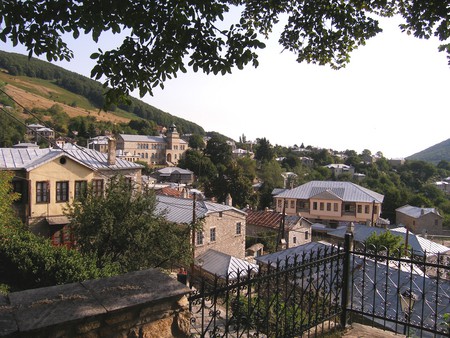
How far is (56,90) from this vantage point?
13862 cm

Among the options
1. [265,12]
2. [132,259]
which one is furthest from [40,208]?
[265,12]

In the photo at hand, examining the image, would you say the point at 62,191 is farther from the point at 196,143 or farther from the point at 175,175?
the point at 196,143

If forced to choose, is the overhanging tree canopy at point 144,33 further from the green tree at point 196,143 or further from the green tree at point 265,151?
the green tree at point 196,143

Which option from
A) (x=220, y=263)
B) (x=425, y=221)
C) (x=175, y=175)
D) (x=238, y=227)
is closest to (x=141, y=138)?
(x=175, y=175)

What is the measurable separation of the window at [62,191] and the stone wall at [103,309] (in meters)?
18.6

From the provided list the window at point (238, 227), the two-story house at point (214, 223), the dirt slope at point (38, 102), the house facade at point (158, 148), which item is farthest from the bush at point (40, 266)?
the dirt slope at point (38, 102)

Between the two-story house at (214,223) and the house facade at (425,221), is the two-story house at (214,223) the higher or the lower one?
the higher one

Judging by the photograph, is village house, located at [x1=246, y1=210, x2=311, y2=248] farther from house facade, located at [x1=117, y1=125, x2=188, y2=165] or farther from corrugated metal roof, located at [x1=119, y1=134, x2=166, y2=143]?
corrugated metal roof, located at [x1=119, y1=134, x2=166, y2=143]

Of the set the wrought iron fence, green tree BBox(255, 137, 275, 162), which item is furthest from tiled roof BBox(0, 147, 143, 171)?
green tree BBox(255, 137, 275, 162)

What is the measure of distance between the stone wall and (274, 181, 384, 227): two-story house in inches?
1582

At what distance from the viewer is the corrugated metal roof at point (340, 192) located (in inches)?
1679

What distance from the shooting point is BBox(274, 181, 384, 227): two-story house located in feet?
140

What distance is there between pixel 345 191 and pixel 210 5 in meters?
43.1

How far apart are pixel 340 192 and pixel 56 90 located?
129m
